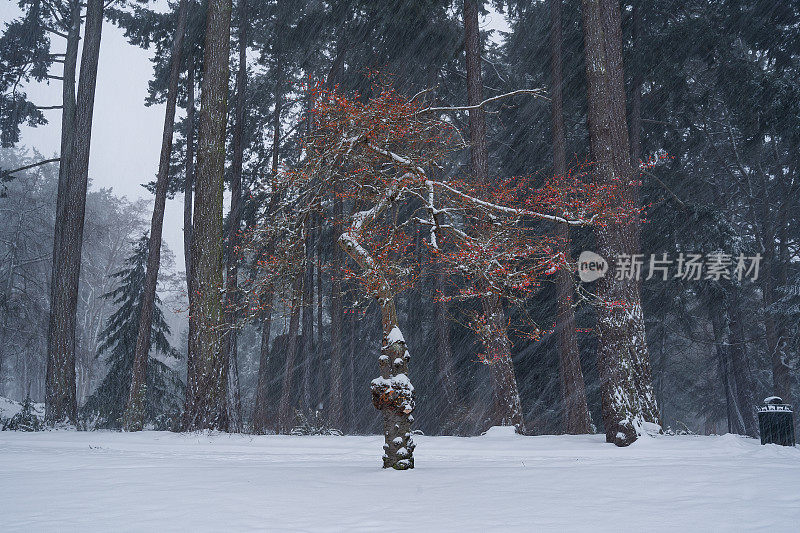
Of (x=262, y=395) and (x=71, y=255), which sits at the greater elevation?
(x=71, y=255)

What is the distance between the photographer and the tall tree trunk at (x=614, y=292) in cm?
868

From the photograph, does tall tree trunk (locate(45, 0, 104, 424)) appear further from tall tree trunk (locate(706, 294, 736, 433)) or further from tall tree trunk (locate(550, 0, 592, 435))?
tall tree trunk (locate(706, 294, 736, 433))

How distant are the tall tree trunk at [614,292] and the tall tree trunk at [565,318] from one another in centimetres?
419

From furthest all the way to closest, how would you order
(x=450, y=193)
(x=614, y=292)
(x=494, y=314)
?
(x=494, y=314) → (x=614, y=292) → (x=450, y=193)

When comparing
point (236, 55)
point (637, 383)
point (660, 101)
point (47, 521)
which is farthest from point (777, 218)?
point (47, 521)

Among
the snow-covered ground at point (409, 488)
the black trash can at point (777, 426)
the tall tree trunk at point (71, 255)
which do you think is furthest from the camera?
the tall tree trunk at point (71, 255)

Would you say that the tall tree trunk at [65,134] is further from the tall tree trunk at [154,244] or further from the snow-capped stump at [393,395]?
the snow-capped stump at [393,395]

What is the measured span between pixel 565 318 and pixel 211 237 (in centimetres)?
937

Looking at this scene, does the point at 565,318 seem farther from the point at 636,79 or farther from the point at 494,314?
the point at 636,79

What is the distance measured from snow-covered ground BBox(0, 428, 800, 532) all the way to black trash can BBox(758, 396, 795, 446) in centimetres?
24

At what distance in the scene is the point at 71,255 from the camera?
525 inches

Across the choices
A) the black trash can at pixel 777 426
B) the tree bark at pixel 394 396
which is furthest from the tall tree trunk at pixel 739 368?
the tree bark at pixel 394 396

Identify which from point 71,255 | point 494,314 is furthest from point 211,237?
point 494,314

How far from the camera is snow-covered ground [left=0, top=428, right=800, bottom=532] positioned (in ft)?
12.2
